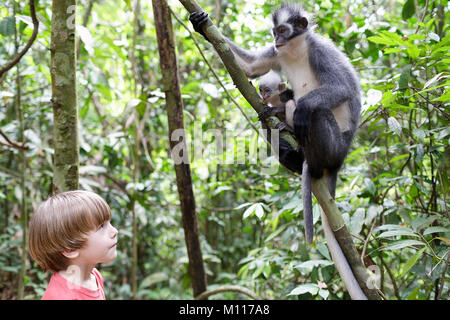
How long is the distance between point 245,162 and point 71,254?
2.54m

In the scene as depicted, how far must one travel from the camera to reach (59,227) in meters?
1.52

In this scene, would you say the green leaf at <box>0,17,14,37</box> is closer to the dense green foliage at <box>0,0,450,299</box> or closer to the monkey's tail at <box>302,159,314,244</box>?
the dense green foliage at <box>0,0,450,299</box>

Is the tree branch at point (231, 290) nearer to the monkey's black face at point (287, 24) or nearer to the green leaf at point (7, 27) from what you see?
the monkey's black face at point (287, 24)

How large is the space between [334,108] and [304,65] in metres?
0.52

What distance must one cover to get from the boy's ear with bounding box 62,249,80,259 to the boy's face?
0.05 feet

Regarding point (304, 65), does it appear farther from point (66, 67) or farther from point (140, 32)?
point (140, 32)

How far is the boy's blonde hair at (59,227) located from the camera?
1.51 meters

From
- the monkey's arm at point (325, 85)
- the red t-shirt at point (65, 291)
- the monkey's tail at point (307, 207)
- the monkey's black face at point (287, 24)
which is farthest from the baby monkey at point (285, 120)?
the red t-shirt at point (65, 291)

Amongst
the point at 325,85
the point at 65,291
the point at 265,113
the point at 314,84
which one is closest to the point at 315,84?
the point at 314,84

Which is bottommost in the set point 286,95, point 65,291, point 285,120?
point 65,291

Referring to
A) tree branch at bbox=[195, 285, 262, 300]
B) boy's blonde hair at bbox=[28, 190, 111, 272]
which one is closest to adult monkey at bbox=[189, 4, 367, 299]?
tree branch at bbox=[195, 285, 262, 300]

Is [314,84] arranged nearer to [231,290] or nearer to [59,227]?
[231,290]
